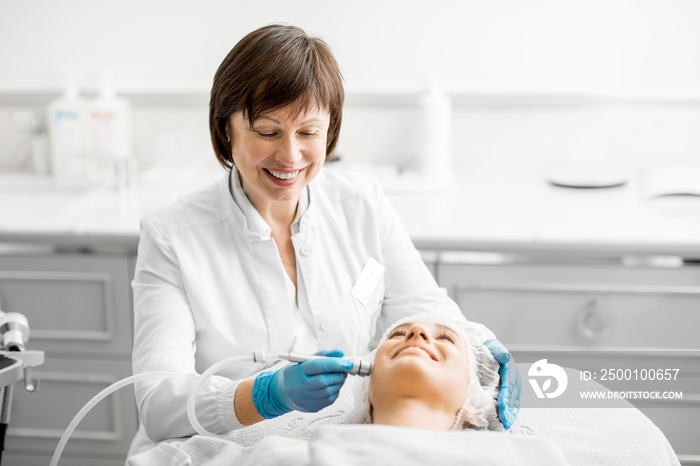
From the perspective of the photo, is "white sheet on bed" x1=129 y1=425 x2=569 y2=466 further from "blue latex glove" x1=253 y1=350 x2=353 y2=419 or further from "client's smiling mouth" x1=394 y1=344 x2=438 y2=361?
"client's smiling mouth" x1=394 y1=344 x2=438 y2=361

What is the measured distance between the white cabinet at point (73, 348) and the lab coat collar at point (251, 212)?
58cm

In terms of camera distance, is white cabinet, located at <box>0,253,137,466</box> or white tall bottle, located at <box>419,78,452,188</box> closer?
white cabinet, located at <box>0,253,137,466</box>

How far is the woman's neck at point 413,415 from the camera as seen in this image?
1.25 metres

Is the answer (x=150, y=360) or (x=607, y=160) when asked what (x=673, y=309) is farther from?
(x=150, y=360)

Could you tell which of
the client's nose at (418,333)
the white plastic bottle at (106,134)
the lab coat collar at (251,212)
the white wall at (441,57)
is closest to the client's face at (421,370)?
the client's nose at (418,333)

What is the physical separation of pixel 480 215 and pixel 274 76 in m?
0.87

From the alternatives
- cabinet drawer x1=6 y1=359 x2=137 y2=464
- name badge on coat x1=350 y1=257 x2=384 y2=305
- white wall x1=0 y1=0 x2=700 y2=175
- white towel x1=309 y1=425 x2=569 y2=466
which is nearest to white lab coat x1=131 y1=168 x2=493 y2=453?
name badge on coat x1=350 y1=257 x2=384 y2=305

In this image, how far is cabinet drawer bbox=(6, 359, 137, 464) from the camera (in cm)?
209

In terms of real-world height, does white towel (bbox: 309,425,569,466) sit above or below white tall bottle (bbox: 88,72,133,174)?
below

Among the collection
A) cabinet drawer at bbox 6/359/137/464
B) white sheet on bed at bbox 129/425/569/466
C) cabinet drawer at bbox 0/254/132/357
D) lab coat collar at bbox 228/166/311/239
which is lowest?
cabinet drawer at bbox 6/359/137/464

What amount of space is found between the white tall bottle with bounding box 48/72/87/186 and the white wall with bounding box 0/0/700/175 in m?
0.12

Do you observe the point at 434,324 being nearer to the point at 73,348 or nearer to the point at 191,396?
the point at 191,396

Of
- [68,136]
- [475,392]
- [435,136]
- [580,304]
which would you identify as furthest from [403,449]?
[68,136]

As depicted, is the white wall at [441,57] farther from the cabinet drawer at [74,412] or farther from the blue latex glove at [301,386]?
the blue latex glove at [301,386]
